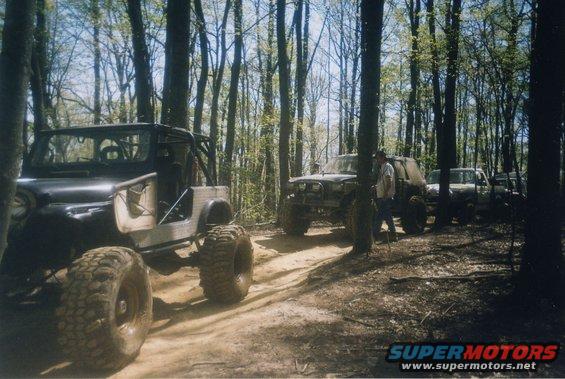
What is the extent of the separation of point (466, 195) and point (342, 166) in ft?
16.4

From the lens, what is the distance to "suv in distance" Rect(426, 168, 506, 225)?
13.1 meters

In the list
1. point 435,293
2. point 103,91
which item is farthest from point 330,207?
point 103,91

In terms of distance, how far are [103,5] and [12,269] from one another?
1734 centimetres

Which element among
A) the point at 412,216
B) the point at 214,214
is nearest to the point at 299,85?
the point at 412,216

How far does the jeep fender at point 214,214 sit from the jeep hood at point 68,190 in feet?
5.43

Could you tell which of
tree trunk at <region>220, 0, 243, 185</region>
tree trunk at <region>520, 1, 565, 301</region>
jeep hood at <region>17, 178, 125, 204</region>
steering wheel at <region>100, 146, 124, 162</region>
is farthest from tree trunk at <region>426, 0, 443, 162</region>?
jeep hood at <region>17, 178, 125, 204</region>

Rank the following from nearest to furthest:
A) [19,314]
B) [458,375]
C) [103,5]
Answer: [458,375], [19,314], [103,5]

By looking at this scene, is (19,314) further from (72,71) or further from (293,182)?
(72,71)

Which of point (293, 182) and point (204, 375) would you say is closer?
point (204, 375)

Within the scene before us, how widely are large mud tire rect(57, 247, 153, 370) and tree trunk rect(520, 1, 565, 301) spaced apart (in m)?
4.05

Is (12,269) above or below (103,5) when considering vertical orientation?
below

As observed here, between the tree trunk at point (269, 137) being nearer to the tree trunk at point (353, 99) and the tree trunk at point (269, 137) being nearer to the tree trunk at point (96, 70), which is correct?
the tree trunk at point (353, 99)

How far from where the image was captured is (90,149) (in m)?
4.91

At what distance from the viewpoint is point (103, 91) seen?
2820 cm
